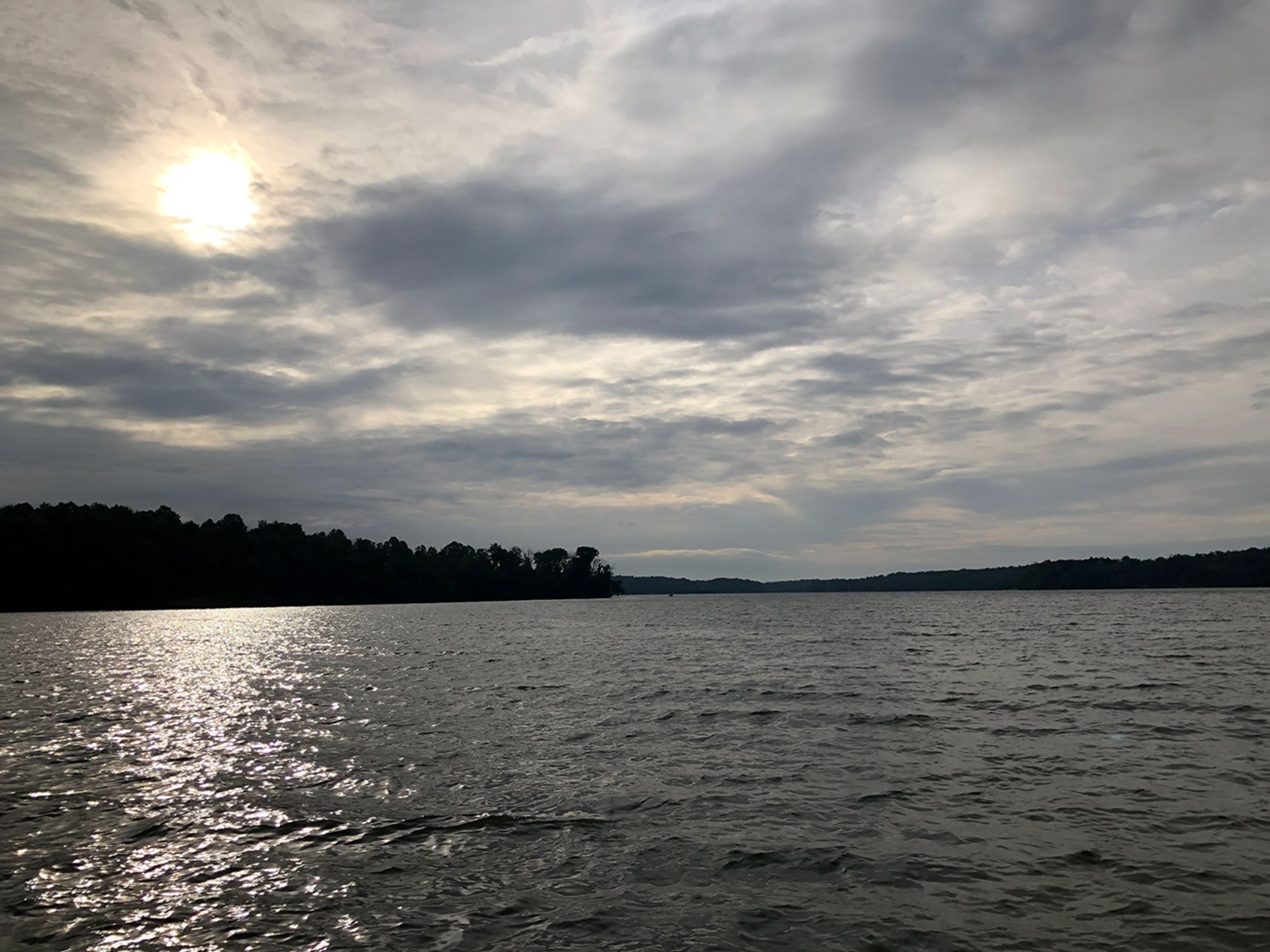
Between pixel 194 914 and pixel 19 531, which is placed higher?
pixel 19 531

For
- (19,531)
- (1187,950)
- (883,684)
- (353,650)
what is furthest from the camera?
(19,531)

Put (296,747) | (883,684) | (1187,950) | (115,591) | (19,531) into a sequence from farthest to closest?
(115,591) → (19,531) → (883,684) → (296,747) → (1187,950)

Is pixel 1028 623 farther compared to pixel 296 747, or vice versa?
pixel 1028 623

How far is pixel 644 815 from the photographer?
1908 cm

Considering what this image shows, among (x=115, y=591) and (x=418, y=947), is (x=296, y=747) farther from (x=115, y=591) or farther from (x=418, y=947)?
(x=115, y=591)

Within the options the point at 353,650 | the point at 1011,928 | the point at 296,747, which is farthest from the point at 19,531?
the point at 1011,928

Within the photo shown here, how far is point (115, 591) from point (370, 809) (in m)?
201

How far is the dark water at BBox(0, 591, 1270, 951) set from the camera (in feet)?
42.1

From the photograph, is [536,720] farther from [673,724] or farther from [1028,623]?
[1028,623]

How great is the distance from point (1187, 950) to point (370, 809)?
16837 millimetres

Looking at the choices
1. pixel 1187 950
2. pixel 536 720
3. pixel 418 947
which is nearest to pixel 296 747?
pixel 536 720

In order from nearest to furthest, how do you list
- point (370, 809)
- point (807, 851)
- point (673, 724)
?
1. point (807, 851)
2. point (370, 809)
3. point (673, 724)

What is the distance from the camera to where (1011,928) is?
12523 mm

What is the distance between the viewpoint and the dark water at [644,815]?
1284 centimetres
